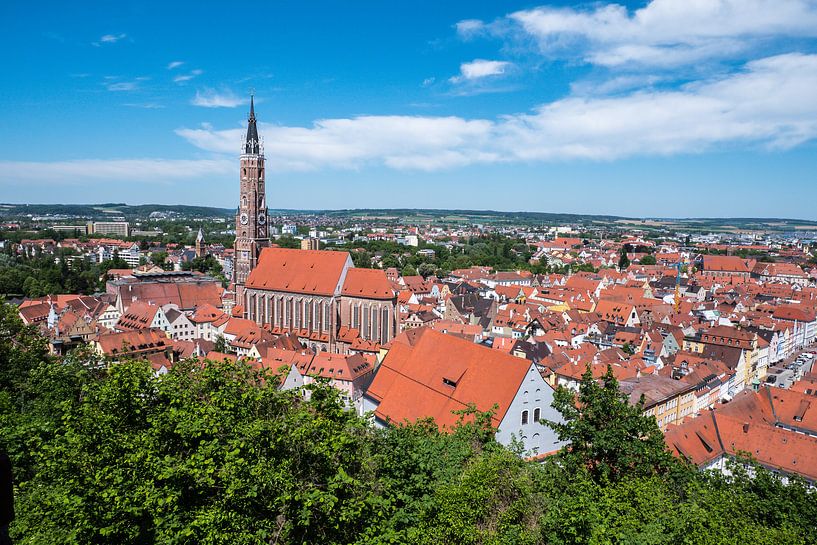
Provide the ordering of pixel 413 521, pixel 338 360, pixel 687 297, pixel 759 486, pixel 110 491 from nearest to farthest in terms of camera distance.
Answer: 1. pixel 110 491
2. pixel 413 521
3. pixel 759 486
4. pixel 338 360
5. pixel 687 297

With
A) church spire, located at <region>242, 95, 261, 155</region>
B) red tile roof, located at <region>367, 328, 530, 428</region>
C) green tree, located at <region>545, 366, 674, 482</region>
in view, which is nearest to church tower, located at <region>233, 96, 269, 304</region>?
church spire, located at <region>242, 95, 261, 155</region>

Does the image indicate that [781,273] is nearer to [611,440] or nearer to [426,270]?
[426,270]

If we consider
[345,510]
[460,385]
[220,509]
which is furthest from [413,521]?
[460,385]

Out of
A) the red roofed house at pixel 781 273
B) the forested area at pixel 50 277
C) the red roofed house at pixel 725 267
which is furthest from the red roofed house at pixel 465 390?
the red roofed house at pixel 725 267

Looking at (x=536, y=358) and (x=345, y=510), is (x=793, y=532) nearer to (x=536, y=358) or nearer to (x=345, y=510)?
(x=345, y=510)

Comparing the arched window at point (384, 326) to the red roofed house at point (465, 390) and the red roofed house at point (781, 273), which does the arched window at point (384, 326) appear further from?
the red roofed house at point (781, 273)

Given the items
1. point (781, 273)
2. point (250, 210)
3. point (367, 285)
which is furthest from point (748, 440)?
point (781, 273)

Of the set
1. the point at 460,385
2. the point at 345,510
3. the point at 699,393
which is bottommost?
the point at 699,393
